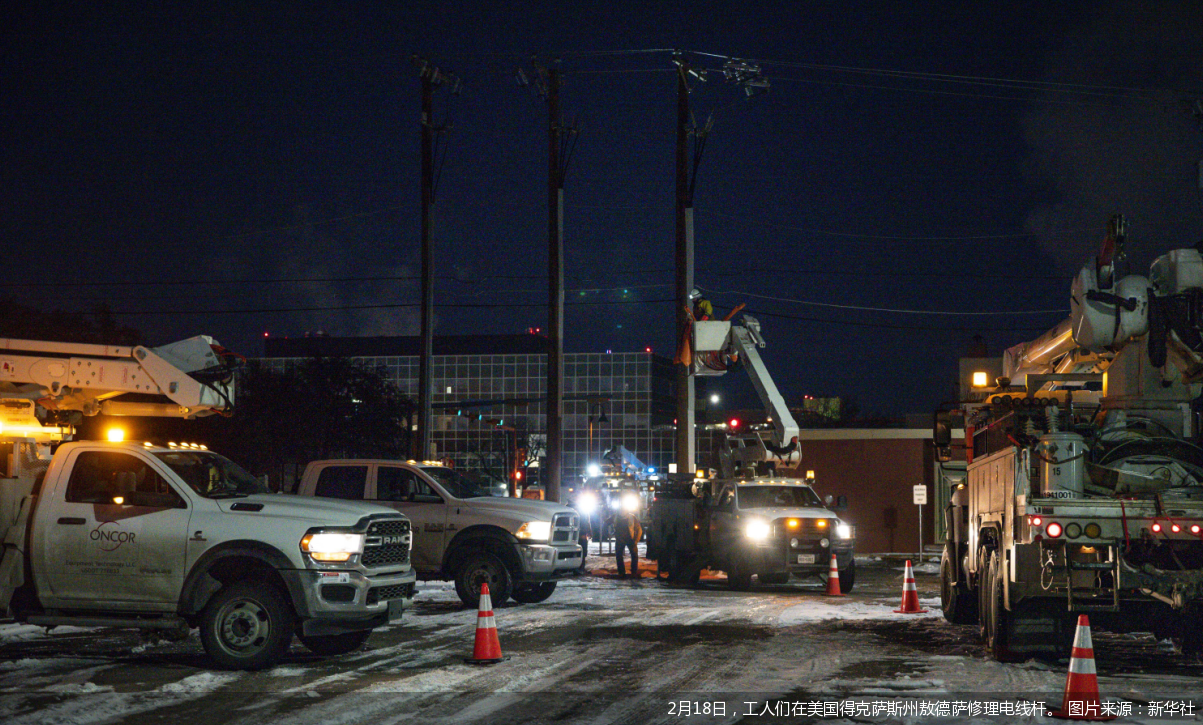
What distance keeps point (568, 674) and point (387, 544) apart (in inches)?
95.8

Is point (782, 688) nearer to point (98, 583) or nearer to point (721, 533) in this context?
point (98, 583)

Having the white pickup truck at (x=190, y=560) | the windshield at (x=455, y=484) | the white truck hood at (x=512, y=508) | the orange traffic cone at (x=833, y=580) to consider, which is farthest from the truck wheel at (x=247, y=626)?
the orange traffic cone at (x=833, y=580)

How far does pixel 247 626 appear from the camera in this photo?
11.1 metres

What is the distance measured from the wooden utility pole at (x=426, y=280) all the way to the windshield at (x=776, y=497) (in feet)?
31.6

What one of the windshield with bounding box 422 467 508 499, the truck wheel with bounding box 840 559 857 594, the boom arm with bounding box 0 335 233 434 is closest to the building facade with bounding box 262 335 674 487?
the truck wheel with bounding box 840 559 857 594

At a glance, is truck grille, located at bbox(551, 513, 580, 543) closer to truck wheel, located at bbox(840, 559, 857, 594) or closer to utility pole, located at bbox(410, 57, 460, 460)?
truck wheel, located at bbox(840, 559, 857, 594)

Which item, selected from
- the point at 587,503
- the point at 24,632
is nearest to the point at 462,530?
the point at 24,632

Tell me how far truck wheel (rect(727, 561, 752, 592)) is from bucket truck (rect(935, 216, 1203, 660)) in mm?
8066

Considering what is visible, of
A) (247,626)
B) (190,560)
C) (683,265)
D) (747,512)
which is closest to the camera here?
(247,626)

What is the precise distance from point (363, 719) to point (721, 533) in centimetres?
1419

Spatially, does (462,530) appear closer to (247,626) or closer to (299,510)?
(299,510)

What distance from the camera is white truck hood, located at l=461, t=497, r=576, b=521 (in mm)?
17188

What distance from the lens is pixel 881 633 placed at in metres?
14.1

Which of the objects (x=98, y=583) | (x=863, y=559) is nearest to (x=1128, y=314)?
(x=98, y=583)
